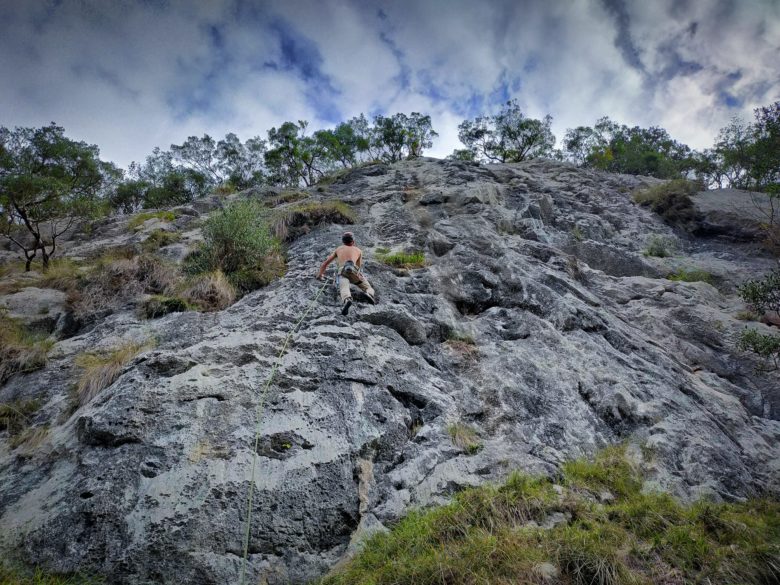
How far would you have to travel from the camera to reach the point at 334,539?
4414mm

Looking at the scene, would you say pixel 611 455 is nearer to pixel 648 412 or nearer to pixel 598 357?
pixel 648 412

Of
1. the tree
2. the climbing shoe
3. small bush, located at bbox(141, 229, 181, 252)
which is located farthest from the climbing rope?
the tree

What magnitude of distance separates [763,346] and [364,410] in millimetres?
9214

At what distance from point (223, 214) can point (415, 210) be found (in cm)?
647

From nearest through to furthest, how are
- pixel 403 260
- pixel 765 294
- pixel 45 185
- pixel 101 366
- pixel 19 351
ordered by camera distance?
pixel 101 366, pixel 19 351, pixel 765 294, pixel 403 260, pixel 45 185

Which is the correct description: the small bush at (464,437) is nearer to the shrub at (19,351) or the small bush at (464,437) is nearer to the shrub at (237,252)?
the shrub at (237,252)

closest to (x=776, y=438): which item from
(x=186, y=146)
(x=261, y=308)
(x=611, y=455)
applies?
(x=611, y=455)

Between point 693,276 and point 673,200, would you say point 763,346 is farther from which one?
point 673,200

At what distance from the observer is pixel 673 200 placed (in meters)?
16.1

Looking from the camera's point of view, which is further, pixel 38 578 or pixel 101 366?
pixel 101 366

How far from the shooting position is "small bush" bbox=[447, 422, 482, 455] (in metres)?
5.53

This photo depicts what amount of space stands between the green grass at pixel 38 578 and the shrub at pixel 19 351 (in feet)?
13.1

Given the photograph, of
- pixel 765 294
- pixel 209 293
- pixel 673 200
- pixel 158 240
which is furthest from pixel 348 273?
pixel 673 200

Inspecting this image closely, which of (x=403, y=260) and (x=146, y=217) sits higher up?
(x=146, y=217)
